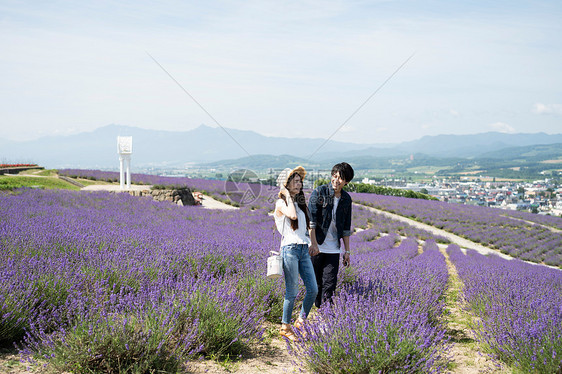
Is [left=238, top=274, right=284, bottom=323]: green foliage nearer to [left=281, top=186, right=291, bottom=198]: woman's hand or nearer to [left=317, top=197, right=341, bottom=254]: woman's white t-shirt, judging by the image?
[left=317, top=197, right=341, bottom=254]: woman's white t-shirt

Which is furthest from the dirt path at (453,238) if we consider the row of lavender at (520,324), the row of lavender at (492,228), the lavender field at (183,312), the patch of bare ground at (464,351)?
the lavender field at (183,312)

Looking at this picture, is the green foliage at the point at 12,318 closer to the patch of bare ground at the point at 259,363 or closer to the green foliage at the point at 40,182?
the patch of bare ground at the point at 259,363

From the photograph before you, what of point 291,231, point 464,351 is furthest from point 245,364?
point 464,351

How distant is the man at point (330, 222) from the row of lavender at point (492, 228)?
476 inches

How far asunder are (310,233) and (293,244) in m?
0.33

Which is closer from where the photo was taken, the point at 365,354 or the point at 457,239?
the point at 365,354

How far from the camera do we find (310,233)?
3.82m

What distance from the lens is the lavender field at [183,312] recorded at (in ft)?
8.45

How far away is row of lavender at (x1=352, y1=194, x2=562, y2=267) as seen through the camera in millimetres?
14172

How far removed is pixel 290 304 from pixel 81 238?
2640mm

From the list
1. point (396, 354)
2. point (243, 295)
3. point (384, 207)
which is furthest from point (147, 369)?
point (384, 207)

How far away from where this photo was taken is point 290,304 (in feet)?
11.8

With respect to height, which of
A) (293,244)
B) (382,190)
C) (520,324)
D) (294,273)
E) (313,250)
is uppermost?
(293,244)

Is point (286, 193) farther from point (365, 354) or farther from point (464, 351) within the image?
point (464, 351)
